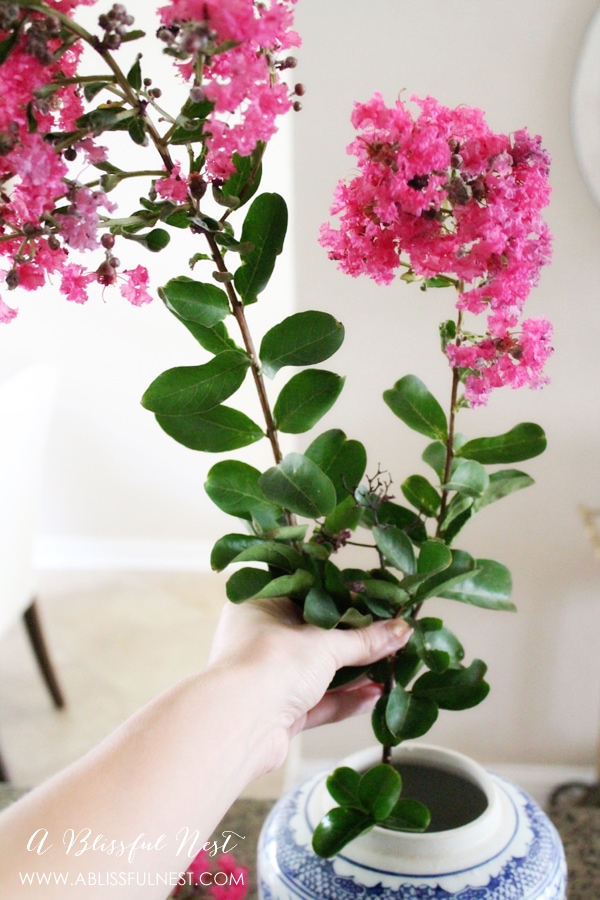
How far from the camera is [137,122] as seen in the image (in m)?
0.55

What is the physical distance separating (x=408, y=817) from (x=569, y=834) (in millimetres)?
679

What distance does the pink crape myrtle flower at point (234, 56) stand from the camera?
453 millimetres

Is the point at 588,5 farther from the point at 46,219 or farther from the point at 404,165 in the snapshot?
the point at 46,219

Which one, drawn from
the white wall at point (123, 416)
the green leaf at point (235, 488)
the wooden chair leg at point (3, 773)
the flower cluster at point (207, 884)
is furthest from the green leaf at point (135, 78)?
the white wall at point (123, 416)

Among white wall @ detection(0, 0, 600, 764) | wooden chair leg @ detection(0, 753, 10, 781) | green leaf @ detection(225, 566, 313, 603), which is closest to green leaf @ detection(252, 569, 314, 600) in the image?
green leaf @ detection(225, 566, 313, 603)

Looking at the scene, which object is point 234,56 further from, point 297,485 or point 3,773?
point 3,773

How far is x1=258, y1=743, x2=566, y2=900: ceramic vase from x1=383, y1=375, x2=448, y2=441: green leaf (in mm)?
388

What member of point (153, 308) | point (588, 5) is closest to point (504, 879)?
point (588, 5)

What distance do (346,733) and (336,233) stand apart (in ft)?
3.39

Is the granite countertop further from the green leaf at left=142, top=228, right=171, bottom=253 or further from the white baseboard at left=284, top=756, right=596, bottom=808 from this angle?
the green leaf at left=142, top=228, right=171, bottom=253

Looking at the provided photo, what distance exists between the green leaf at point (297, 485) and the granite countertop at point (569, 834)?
2.85ft

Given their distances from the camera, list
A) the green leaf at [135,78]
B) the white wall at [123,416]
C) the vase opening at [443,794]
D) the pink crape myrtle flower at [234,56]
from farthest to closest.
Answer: the white wall at [123,416] < the vase opening at [443,794] < the green leaf at [135,78] < the pink crape myrtle flower at [234,56]

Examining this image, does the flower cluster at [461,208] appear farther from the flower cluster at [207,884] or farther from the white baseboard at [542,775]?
the white baseboard at [542,775]

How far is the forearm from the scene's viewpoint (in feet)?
1.76
